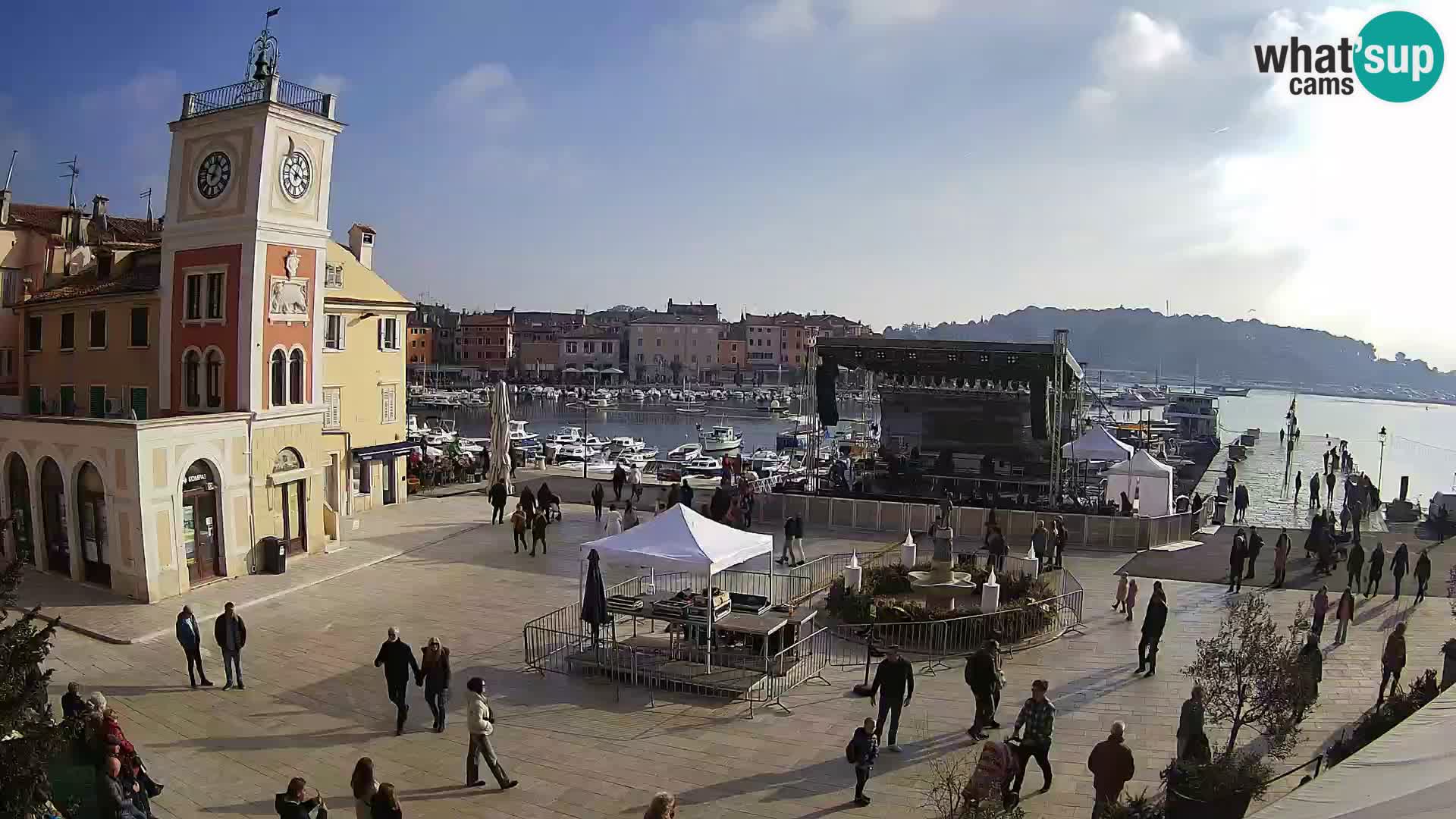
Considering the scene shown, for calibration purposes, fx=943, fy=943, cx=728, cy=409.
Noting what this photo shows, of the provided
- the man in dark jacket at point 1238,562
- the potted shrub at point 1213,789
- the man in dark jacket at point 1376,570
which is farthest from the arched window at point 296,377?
the man in dark jacket at point 1376,570

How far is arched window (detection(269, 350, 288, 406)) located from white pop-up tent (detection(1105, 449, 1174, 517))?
23.1 metres

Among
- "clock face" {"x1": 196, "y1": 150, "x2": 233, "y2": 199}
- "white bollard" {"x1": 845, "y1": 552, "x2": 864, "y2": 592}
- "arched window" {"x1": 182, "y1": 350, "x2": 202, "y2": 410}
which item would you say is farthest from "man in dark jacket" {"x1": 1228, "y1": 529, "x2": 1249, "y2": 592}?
"clock face" {"x1": 196, "y1": 150, "x2": 233, "y2": 199}

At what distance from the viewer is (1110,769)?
8742 millimetres

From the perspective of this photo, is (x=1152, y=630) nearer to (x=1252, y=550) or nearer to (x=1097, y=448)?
(x=1252, y=550)

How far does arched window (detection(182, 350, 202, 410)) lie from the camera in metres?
22.8

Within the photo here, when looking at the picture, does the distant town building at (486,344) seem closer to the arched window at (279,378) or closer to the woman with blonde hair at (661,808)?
→ the arched window at (279,378)

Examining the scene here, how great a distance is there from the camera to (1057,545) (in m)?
21.2

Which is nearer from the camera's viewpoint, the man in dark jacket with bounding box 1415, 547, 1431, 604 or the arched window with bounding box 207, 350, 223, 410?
the man in dark jacket with bounding box 1415, 547, 1431, 604

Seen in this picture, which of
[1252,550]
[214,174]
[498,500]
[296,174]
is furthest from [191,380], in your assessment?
[1252,550]

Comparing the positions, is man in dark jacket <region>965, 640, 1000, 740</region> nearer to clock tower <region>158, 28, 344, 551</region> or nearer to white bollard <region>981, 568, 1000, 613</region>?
white bollard <region>981, 568, 1000, 613</region>

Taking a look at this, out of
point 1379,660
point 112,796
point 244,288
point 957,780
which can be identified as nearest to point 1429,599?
point 1379,660

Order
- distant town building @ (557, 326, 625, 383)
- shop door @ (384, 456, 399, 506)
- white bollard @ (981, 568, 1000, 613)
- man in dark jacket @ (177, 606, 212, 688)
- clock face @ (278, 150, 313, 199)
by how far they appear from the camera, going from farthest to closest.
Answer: distant town building @ (557, 326, 625, 383)
shop door @ (384, 456, 399, 506)
clock face @ (278, 150, 313, 199)
white bollard @ (981, 568, 1000, 613)
man in dark jacket @ (177, 606, 212, 688)

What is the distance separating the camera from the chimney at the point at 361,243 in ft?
123

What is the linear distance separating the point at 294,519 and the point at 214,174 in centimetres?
840
